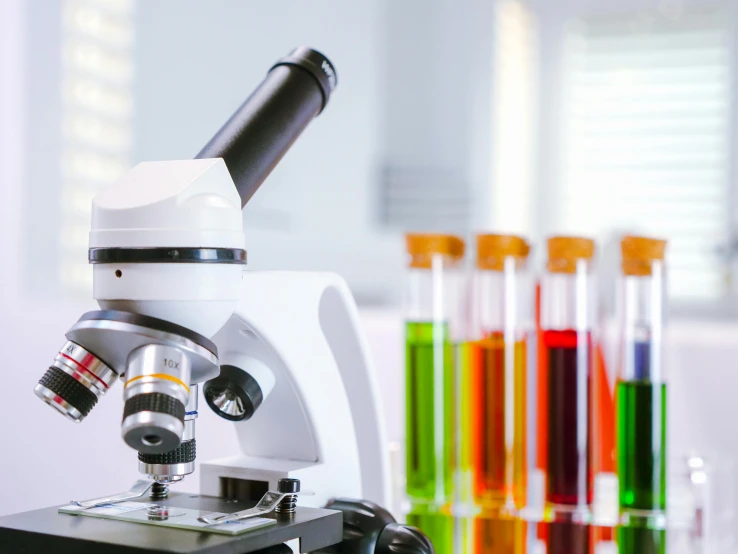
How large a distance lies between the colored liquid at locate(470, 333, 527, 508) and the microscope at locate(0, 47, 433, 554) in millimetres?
138

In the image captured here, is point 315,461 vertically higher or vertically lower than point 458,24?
lower

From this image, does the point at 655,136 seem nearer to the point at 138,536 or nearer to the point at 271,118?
the point at 271,118

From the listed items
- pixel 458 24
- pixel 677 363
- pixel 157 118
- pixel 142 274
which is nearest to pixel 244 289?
pixel 142 274

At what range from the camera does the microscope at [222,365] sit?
494 mm

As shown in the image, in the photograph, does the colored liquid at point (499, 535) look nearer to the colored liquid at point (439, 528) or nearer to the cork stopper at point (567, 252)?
the colored liquid at point (439, 528)

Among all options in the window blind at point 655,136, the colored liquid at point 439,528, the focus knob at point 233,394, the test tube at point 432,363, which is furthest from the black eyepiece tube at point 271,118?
the window blind at point 655,136

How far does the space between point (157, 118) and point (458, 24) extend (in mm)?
2101

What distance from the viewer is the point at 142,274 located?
500 millimetres

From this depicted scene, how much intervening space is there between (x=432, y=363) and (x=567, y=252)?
164mm

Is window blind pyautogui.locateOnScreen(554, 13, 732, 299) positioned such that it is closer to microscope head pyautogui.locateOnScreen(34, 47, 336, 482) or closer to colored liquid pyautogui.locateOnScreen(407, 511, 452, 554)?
colored liquid pyautogui.locateOnScreen(407, 511, 452, 554)

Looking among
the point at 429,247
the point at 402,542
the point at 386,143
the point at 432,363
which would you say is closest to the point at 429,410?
the point at 432,363

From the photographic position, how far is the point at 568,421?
835 millimetres

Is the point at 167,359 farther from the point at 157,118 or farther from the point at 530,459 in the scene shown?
the point at 157,118

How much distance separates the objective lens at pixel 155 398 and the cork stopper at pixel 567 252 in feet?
1.46
